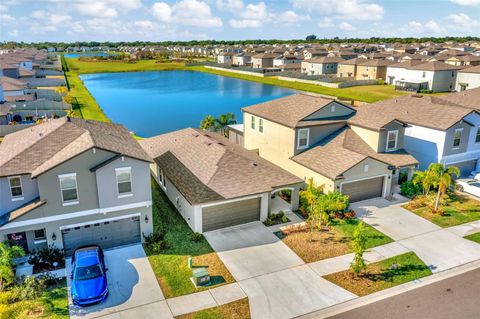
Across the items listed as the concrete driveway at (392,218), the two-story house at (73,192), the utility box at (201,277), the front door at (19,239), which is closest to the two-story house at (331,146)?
the concrete driveway at (392,218)

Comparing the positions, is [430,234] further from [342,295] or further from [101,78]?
[101,78]

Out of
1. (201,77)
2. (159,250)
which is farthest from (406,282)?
(201,77)

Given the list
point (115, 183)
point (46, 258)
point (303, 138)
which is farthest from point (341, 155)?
point (46, 258)

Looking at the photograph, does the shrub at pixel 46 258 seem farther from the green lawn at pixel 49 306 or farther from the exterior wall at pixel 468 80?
the exterior wall at pixel 468 80

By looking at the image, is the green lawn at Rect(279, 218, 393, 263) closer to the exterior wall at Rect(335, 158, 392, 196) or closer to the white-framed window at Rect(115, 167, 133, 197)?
the exterior wall at Rect(335, 158, 392, 196)

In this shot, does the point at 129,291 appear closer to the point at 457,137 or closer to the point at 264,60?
the point at 457,137
